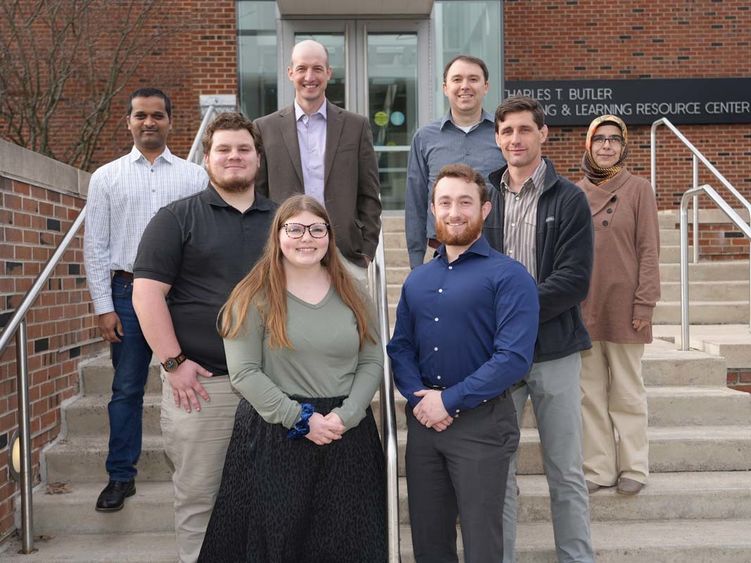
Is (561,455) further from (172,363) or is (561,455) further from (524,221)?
(172,363)

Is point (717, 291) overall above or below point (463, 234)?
below

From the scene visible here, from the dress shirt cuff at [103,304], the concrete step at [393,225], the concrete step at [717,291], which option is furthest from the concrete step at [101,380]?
the concrete step at [717,291]

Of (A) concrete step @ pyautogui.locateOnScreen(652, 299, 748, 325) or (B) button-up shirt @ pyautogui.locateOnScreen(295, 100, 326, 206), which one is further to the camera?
(A) concrete step @ pyautogui.locateOnScreen(652, 299, 748, 325)

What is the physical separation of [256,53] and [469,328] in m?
7.60

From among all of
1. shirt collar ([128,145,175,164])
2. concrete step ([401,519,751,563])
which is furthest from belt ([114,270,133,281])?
concrete step ([401,519,751,563])

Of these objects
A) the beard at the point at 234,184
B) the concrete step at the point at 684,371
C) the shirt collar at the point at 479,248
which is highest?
the beard at the point at 234,184

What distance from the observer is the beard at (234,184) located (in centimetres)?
276

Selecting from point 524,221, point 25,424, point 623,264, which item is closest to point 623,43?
point 623,264

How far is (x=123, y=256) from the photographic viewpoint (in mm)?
3346

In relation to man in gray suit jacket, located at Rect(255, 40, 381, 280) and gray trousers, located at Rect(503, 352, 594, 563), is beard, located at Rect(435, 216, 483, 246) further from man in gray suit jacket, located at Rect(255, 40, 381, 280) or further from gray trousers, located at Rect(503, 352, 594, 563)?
man in gray suit jacket, located at Rect(255, 40, 381, 280)

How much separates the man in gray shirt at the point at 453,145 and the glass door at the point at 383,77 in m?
5.84

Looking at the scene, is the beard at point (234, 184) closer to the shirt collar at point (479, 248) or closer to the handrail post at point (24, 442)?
the shirt collar at point (479, 248)

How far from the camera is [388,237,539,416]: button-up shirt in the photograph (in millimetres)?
2545

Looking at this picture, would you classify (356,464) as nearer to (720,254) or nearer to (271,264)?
(271,264)
